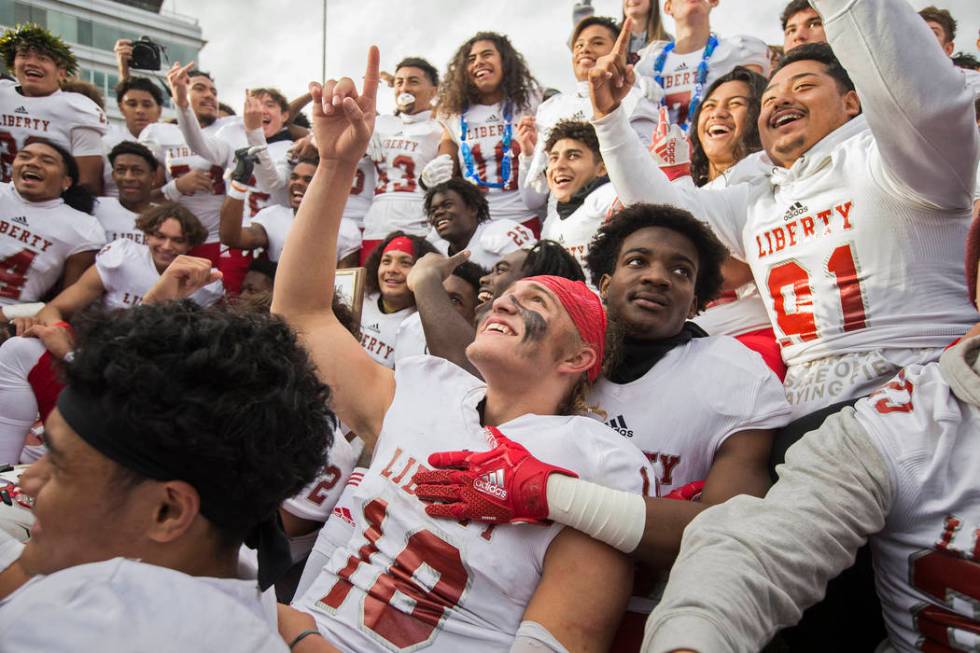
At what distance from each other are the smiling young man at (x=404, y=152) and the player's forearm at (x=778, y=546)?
4.95 metres

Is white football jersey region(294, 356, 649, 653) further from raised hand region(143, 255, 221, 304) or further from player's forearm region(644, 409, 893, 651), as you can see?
raised hand region(143, 255, 221, 304)

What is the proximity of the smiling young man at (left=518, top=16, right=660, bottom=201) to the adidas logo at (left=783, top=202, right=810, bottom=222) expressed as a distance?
274 cm

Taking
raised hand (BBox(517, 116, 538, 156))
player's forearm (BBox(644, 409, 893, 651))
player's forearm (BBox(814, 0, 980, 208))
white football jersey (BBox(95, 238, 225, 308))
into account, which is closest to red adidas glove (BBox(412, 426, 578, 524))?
player's forearm (BBox(644, 409, 893, 651))

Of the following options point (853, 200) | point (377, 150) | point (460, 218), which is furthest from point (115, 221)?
point (853, 200)

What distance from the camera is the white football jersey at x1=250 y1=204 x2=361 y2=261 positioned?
6418 millimetres

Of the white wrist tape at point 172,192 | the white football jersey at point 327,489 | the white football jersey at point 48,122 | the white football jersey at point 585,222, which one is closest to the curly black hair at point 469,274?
the white football jersey at point 585,222

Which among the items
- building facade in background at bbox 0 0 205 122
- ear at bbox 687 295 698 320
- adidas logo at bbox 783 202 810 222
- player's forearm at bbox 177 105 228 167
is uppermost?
building facade in background at bbox 0 0 205 122

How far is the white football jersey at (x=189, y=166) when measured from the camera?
277 inches

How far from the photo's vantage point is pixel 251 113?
6.44m

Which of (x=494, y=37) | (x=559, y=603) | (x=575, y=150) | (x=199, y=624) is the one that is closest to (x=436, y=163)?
(x=494, y=37)

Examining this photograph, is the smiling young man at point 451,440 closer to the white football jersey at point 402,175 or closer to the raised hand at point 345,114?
the raised hand at point 345,114

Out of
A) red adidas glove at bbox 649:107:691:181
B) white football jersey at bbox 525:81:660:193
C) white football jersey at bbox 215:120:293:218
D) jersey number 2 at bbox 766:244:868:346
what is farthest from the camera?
white football jersey at bbox 215:120:293:218

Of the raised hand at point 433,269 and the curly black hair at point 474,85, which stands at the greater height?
the curly black hair at point 474,85

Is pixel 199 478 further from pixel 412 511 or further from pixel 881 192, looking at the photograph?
pixel 881 192
